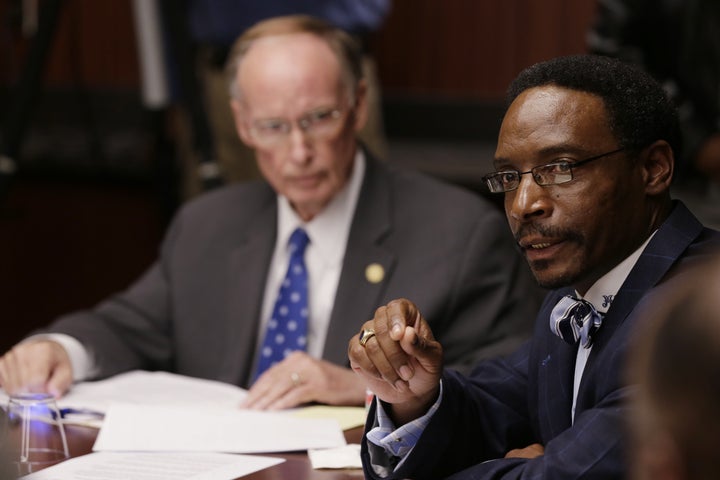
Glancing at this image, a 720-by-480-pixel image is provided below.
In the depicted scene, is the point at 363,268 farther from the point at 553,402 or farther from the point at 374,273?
the point at 553,402

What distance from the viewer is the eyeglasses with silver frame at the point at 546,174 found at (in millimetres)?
1518

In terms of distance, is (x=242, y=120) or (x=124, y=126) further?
(x=124, y=126)

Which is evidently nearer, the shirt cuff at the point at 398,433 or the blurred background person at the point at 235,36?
the shirt cuff at the point at 398,433

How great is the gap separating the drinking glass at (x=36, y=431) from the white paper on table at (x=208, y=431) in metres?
0.07

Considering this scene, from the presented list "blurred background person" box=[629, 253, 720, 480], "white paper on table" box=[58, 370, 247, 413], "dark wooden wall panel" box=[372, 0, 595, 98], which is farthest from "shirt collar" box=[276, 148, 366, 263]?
"dark wooden wall panel" box=[372, 0, 595, 98]

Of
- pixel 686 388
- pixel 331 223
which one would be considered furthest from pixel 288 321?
pixel 686 388

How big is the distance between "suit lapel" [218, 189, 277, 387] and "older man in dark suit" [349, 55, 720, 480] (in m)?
0.97

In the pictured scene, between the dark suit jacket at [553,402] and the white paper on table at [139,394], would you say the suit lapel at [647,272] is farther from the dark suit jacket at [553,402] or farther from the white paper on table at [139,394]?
the white paper on table at [139,394]

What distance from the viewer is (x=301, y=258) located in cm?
265

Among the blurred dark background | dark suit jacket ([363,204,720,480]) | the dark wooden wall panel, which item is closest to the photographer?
dark suit jacket ([363,204,720,480])

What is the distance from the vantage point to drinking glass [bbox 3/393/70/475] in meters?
1.85

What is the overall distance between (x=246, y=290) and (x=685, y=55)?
1697mm

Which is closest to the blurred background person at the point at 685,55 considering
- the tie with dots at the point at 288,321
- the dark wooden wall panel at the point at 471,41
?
the tie with dots at the point at 288,321

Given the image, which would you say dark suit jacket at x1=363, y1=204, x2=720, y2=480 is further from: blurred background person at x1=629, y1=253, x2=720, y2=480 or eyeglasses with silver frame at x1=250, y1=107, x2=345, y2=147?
eyeglasses with silver frame at x1=250, y1=107, x2=345, y2=147
